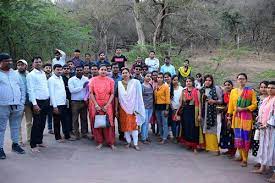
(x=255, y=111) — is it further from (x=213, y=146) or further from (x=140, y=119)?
(x=140, y=119)

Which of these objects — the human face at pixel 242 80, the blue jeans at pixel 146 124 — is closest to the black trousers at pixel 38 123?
the blue jeans at pixel 146 124

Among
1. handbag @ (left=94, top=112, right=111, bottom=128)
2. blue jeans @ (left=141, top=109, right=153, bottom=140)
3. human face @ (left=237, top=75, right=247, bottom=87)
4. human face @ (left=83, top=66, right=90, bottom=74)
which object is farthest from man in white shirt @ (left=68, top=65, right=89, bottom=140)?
human face @ (left=237, top=75, right=247, bottom=87)

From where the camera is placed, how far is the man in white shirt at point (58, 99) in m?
7.51

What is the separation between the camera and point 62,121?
805 cm

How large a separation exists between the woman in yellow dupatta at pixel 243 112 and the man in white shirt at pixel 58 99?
345 cm

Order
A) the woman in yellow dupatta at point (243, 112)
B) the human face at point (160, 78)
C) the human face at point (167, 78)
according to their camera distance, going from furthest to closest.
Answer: the human face at point (167, 78), the human face at point (160, 78), the woman in yellow dupatta at point (243, 112)

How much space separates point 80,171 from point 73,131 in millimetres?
2380

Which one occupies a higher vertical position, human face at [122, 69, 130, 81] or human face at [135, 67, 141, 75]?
human face at [135, 67, 141, 75]

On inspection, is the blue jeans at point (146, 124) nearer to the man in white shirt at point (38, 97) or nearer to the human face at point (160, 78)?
the human face at point (160, 78)

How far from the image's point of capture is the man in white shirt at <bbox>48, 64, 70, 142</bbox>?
24.6 feet

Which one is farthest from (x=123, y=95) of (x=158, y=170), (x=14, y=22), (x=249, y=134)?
(x=14, y=22)

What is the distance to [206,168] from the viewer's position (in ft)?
22.6

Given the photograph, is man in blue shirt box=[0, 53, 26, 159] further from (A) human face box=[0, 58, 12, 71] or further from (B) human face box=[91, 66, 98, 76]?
(B) human face box=[91, 66, 98, 76]

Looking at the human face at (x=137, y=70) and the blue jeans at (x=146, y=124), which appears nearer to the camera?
the blue jeans at (x=146, y=124)
